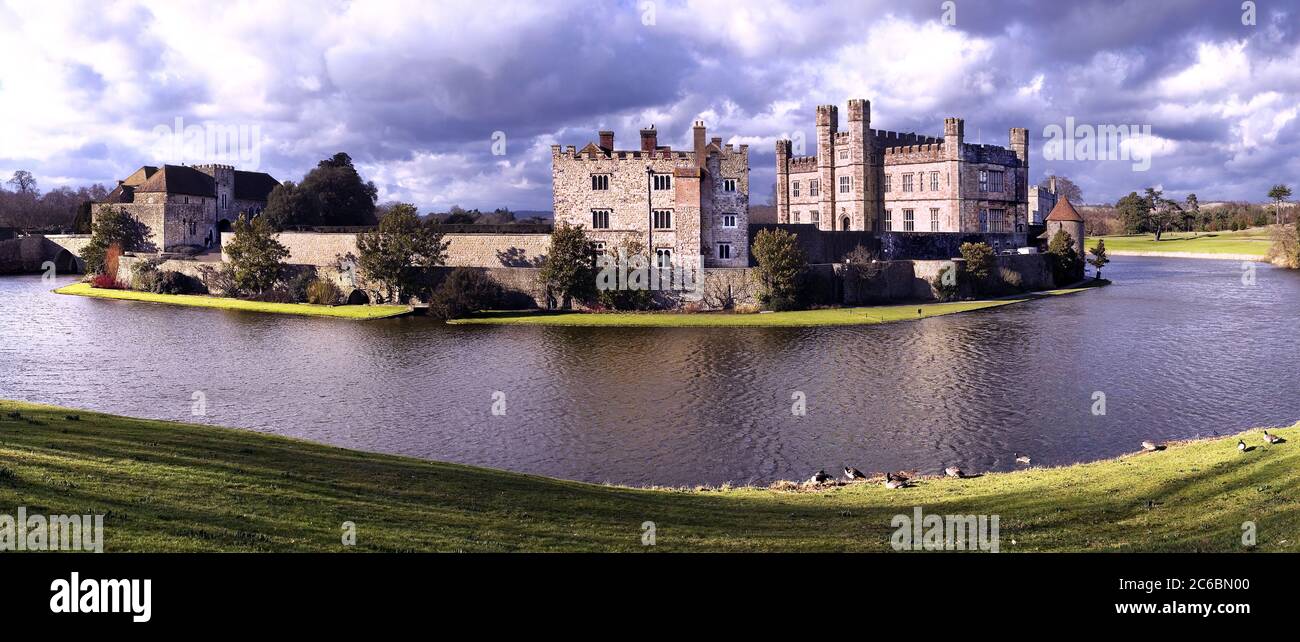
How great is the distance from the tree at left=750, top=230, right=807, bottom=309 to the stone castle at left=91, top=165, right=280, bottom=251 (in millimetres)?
66560

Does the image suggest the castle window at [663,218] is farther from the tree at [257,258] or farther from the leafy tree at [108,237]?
the leafy tree at [108,237]

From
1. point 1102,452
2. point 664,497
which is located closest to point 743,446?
point 664,497

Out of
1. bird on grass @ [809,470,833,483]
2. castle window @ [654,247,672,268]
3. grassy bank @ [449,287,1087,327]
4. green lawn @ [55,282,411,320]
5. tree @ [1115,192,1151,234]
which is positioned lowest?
bird on grass @ [809,470,833,483]

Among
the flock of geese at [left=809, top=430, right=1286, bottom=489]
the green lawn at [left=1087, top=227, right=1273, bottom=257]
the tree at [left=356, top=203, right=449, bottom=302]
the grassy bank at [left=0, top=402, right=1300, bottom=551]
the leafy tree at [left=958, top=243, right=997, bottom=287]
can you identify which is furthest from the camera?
the green lawn at [left=1087, top=227, right=1273, bottom=257]

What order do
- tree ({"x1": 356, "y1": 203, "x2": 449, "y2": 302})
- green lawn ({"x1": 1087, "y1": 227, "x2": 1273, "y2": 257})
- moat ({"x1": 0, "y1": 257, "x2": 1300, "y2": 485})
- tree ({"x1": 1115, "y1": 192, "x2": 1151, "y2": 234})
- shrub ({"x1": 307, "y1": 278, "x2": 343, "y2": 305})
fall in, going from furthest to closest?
tree ({"x1": 1115, "y1": 192, "x2": 1151, "y2": 234}), green lawn ({"x1": 1087, "y1": 227, "x2": 1273, "y2": 257}), shrub ({"x1": 307, "y1": 278, "x2": 343, "y2": 305}), tree ({"x1": 356, "y1": 203, "x2": 449, "y2": 302}), moat ({"x1": 0, "y1": 257, "x2": 1300, "y2": 485})

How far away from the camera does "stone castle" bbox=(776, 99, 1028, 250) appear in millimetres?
78312

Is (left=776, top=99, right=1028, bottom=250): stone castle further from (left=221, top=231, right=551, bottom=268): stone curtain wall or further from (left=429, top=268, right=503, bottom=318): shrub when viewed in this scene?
(left=429, top=268, right=503, bottom=318): shrub

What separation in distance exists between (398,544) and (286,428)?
1793cm

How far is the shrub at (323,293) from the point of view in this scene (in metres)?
69.4

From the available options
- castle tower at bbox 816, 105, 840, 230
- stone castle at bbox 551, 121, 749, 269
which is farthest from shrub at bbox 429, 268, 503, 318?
castle tower at bbox 816, 105, 840, 230

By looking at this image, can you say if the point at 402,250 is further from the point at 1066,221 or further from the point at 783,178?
the point at 1066,221

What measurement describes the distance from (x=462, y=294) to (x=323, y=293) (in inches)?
570

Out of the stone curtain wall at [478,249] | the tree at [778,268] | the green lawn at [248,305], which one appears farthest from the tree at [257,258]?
the tree at [778,268]

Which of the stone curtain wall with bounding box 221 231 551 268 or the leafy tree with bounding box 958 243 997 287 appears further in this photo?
the stone curtain wall with bounding box 221 231 551 268
